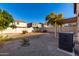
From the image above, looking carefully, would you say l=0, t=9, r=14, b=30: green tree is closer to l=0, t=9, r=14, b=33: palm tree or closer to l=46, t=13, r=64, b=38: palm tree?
l=0, t=9, r=14, b=33: palm tree

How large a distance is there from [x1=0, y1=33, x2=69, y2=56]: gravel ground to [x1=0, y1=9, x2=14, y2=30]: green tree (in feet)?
1.50

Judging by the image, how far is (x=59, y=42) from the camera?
473 cm

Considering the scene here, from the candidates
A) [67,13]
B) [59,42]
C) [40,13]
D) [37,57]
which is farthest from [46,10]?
[37,57]

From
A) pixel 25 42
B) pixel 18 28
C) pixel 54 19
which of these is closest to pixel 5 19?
pixel 18 28

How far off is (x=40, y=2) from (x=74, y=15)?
2.83 feet

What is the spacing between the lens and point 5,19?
4.79m

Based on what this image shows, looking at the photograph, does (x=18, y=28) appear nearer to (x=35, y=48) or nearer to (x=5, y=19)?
(x=5, y=19)

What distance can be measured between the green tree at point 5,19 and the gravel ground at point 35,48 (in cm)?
46

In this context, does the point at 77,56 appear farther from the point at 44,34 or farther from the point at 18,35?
the point at 18,35

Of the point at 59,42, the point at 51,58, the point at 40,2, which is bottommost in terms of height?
the point at 51,58

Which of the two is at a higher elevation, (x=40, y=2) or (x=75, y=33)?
(x=40, y=2)

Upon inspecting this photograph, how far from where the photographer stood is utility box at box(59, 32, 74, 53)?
14.8ft

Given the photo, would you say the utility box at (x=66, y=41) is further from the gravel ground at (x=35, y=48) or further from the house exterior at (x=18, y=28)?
the house exterior at (x=18, y=28)

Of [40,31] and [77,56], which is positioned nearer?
[77,56]
